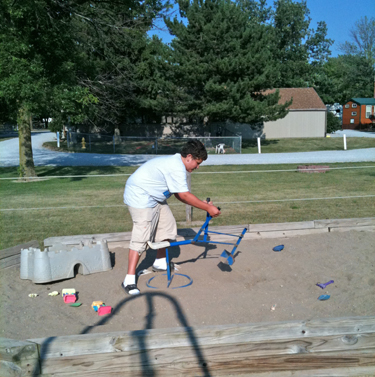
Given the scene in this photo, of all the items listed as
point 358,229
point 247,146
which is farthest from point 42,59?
point 247,146

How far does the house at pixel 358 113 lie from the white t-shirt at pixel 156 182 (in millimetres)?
50112

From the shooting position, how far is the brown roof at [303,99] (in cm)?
3928

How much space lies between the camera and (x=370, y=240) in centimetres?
627

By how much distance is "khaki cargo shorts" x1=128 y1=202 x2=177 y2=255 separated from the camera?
4711 mm

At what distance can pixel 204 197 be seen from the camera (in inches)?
430

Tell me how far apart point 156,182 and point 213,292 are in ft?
4.34

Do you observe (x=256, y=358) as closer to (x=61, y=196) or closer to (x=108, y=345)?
(x=108, y=345)

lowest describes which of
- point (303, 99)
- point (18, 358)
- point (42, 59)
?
point (18, 358)

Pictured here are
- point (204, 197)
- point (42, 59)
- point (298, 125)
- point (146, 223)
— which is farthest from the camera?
point (298, 125)

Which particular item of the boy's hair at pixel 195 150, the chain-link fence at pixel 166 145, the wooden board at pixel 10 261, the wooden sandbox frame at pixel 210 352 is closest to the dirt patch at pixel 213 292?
the wooden board at pixel 10 261

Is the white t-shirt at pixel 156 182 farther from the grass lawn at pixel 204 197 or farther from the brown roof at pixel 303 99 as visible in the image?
the brown roof at pixel 303 99

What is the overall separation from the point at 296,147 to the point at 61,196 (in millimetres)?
23388

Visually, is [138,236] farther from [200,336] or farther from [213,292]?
[200,336]

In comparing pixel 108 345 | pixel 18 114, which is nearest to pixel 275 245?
pixel 108 345
